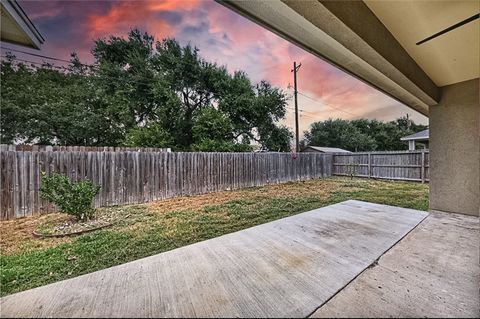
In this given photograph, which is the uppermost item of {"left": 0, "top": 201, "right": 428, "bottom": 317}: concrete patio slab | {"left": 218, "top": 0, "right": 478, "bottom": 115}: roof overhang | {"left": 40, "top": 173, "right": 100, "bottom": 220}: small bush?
{"left": 218, "top": 0, "right": 478, "bottom": 115}: roof overhang

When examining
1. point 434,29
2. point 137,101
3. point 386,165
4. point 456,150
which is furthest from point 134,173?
point 386,165

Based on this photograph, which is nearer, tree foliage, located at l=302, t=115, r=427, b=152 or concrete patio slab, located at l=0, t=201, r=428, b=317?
concrete patio slab, located at l=0, t=201, r=428, b=317

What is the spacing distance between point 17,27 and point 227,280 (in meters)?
2.98

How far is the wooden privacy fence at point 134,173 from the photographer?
3881mm

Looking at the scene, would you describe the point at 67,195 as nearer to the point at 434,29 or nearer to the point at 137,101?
the point at 434,29

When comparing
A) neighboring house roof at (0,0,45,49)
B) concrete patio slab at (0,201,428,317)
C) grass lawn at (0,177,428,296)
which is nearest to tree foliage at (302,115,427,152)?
grass lawn at (0,177,428,296)

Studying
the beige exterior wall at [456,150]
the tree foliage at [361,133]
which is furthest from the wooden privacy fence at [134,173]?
the tree foliage at [361,133]

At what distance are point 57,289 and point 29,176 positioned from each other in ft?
12.4

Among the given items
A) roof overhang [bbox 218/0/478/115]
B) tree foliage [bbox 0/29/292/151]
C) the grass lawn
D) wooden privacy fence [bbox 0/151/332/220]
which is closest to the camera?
roof overhang [bbox 218/0/478/115]

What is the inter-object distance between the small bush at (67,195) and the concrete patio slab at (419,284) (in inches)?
161

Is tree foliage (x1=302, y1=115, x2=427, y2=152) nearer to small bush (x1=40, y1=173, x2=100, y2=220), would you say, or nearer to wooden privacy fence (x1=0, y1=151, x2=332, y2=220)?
wooden privacy fence (x1=0, y1=151, x2=332, y2=220)

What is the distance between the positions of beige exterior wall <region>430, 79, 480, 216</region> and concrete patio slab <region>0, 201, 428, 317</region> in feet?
5.99

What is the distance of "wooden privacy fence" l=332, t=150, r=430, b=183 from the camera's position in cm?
828

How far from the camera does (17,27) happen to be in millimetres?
1810
